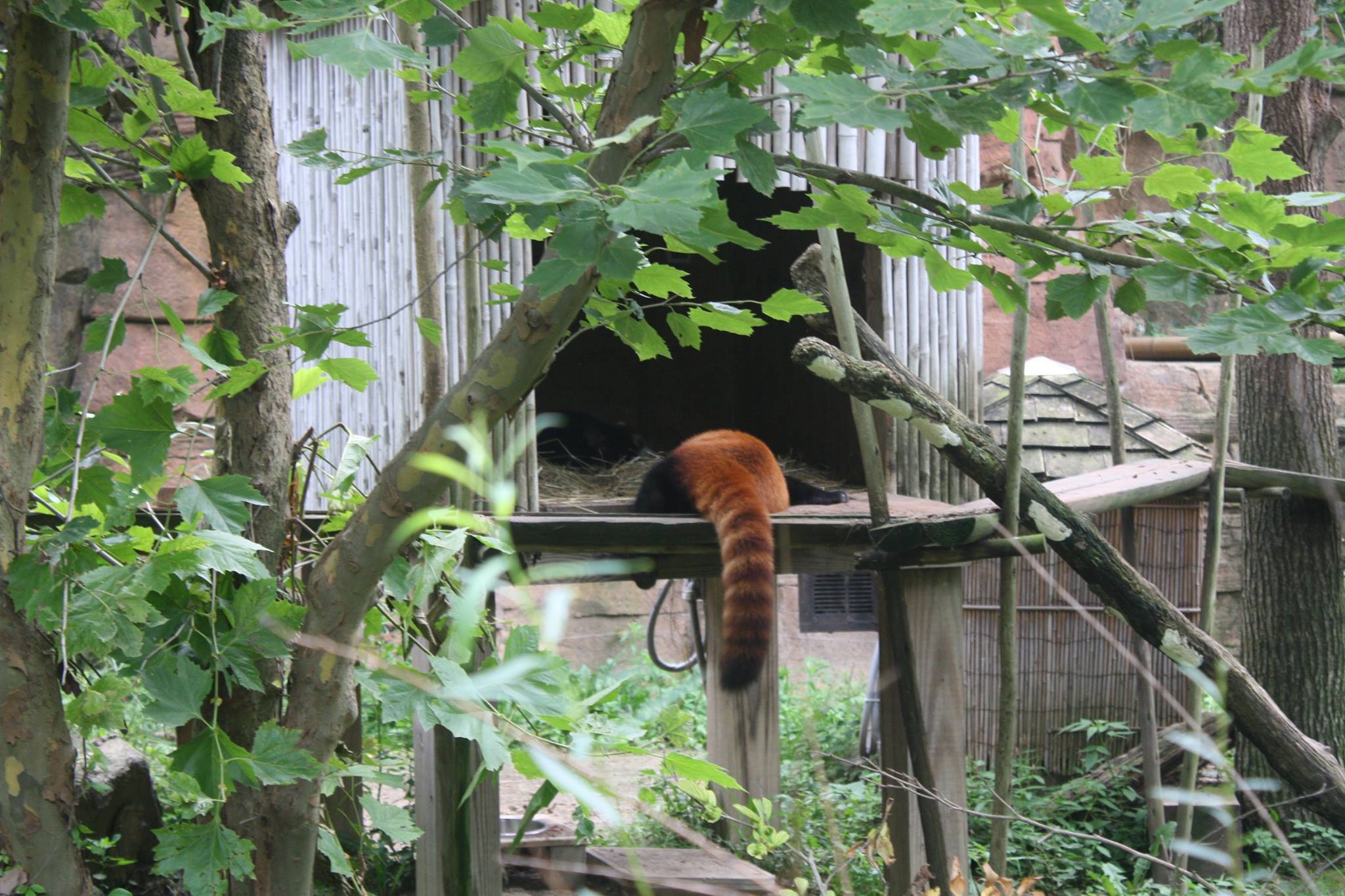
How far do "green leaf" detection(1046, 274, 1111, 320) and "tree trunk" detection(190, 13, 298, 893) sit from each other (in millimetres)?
1469

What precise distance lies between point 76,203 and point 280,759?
1.21 meters

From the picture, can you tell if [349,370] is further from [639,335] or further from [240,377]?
[639,335]

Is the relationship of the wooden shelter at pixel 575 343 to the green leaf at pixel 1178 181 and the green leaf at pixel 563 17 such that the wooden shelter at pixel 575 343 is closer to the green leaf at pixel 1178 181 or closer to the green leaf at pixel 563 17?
the green leaf at pixel 563 17

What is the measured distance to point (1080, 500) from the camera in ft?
12.3

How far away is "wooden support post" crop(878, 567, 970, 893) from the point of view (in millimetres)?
3760

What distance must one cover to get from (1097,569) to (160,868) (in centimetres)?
221

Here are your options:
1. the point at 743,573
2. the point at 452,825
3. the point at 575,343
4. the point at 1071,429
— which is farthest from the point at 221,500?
the point at 575,343

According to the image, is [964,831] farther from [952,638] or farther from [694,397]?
[694,397]

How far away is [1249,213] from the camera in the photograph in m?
1.60

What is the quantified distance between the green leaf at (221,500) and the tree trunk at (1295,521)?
17.4ft

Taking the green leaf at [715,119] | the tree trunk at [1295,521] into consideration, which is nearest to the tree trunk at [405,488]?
the green leaf at [715,119]

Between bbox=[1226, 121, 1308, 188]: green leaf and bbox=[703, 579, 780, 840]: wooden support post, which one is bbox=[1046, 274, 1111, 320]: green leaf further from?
bbox=[703, 579, 780, 840]: wooden support post

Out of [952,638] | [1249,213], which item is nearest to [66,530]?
[1249,213]

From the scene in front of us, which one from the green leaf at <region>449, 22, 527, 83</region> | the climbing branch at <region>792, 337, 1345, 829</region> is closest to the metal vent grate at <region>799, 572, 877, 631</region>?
the climbing branch at <region>792, 337, 1345, 829</region>
